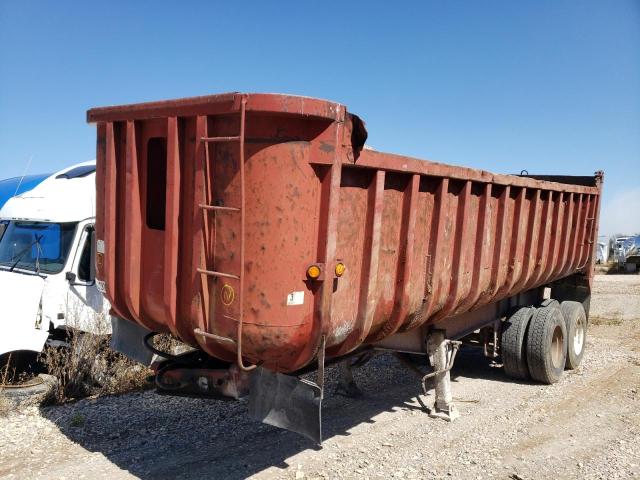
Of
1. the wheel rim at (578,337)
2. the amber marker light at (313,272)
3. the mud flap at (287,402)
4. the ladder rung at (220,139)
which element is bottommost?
the wheel rim at (578,337)

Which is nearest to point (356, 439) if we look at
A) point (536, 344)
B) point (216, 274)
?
point (216, 274)

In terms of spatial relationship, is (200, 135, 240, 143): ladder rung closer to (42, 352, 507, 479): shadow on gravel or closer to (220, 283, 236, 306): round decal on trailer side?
(220, 283, 236, 306): round decal on trailer side

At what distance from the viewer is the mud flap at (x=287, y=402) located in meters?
3.63

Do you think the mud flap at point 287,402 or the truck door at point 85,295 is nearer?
the mud flap at point 287,402

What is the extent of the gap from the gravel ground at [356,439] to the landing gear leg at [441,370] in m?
0.17

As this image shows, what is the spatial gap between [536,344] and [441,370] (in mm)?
1902

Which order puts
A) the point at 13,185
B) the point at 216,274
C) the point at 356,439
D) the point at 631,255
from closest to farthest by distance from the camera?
1. the point at 216,274
2. the point at 356,439
3. the point at 13,185
4. the point at 631,255

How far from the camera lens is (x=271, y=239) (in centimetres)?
334

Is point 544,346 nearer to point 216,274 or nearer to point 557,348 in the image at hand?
point 557,348

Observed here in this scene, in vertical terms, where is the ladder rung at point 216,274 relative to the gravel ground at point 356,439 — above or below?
above

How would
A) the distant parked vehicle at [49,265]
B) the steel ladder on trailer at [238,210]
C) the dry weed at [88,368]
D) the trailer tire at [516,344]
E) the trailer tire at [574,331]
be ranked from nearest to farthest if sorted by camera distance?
the steel ladder on trailer at [238,210] < the dry weed at [88,368] < the distant parked vehicle at [49,265] < the trailer tire at [516,344] < the trailer tire at [574,331]

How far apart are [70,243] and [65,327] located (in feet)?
3.38

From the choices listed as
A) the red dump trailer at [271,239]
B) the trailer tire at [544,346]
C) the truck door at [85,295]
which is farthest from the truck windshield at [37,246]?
the trailer tire at [544,346]

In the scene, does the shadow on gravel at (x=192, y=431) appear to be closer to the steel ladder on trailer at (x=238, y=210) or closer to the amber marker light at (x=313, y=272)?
the steel ladder on trailer at (x=238, y=210)
